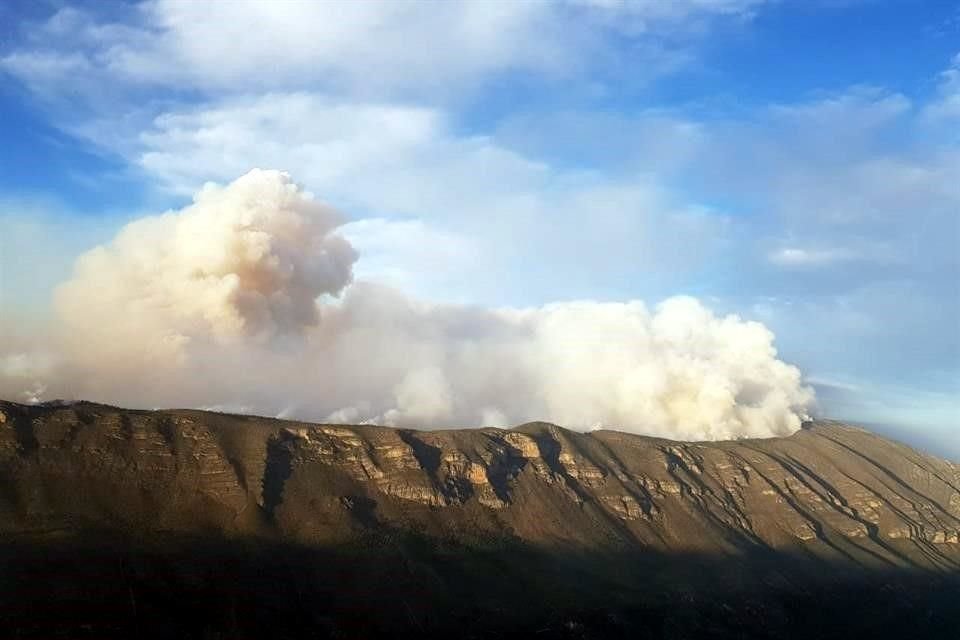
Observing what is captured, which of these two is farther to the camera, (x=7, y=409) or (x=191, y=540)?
(x=7, y=409)

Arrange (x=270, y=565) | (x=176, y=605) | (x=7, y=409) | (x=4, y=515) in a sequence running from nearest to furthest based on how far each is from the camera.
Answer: (x=176, y=605)
(x=4, y=515)
(x=270, y=565)
(x=7, y=409)

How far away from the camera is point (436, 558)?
197250 mm

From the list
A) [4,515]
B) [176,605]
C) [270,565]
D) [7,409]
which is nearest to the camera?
[176,605]

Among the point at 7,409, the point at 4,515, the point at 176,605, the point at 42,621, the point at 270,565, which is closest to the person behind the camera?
the point at 42,621

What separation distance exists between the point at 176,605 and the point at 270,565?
86.4 ft

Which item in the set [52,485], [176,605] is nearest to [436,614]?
[176,605]

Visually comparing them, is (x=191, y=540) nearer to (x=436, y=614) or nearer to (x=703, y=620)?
(x=436, y=614)

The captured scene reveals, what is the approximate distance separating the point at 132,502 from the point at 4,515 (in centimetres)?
2708

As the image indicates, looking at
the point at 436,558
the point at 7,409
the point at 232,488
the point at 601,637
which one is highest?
the point at 7,409

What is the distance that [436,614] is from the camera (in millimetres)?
170250

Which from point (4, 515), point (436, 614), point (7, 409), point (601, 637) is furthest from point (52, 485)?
point (601, 637)

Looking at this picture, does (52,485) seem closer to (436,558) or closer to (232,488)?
(232,488)

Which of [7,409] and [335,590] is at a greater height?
[7,409]

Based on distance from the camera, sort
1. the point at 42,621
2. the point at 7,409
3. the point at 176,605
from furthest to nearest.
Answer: the point at 7,409
the point at 176,605
the point at 42,621
